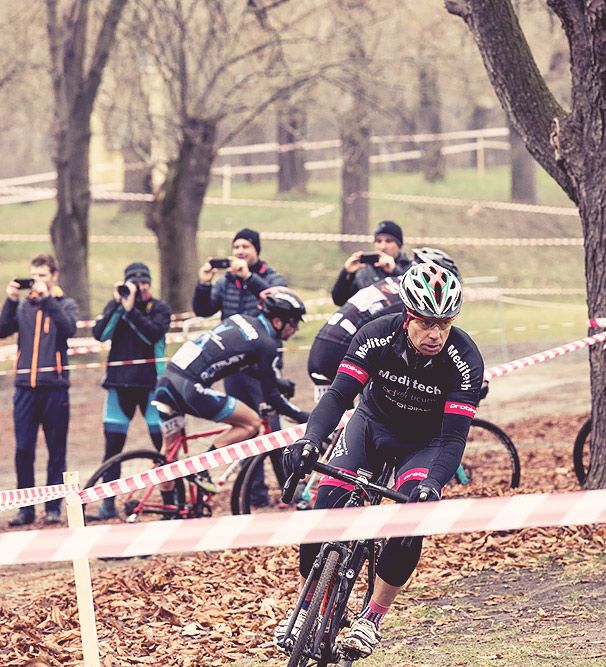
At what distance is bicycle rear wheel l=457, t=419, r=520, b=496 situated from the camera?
28.1ft

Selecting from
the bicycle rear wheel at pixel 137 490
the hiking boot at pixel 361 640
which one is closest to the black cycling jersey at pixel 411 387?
the hiking boot at pixel 361 640

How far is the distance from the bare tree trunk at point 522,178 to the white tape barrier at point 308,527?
2888 cm

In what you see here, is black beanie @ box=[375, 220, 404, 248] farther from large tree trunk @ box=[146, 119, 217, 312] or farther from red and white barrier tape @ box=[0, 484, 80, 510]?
large tree trunk @ box=[146, 119, 217, 312]

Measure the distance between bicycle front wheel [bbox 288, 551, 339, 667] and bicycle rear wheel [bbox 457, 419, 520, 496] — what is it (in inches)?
150

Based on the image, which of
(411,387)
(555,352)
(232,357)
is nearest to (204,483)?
(232,357)

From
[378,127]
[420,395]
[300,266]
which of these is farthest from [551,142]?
[378,127]

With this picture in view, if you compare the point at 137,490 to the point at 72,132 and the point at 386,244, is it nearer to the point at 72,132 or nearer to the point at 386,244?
the point at 386,244

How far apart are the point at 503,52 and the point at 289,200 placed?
2495 centimetres

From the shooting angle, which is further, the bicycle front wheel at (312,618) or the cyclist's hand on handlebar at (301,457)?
the cyclist's hand on handlebar at (301,457)

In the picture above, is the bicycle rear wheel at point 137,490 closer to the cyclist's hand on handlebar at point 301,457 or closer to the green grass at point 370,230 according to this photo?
the cyclist's hand on handlebar at point 301,457

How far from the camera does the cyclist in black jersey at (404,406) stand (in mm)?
4699

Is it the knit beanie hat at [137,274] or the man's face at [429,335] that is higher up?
the knit beanie hat at [137,274]

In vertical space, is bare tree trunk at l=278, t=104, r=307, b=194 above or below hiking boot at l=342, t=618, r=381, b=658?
above

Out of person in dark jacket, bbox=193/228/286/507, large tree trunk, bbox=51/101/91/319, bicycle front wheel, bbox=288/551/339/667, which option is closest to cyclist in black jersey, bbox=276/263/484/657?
bicycle front wheel, bbox=288/551/339/667
